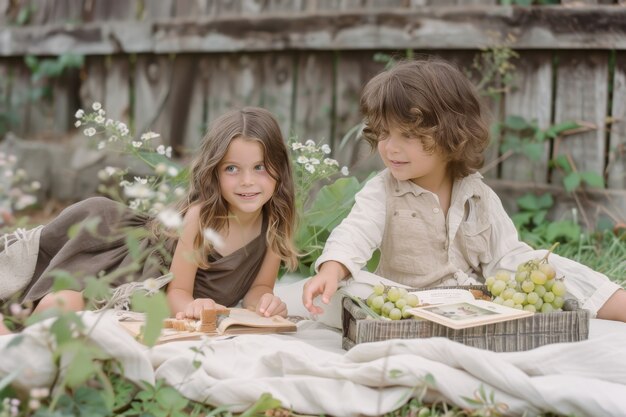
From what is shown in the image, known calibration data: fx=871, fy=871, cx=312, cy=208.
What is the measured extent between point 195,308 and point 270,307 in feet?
0.75

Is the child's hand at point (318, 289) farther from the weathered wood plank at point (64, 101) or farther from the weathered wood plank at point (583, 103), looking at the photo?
the weathered wood plank at point (64, 101)

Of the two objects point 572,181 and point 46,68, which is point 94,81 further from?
point 572,181

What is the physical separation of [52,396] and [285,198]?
3.81ft

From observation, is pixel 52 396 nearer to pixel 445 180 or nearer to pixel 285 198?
pixel 285 198

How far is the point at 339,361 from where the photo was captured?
7.20 ft

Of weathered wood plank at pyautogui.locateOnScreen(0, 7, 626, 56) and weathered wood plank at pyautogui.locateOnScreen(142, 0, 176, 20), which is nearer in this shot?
weathered wood plank at pyautogui.locateOnScreen(0, 7, 626, 56)

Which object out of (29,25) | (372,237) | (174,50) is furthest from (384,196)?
(29,25)

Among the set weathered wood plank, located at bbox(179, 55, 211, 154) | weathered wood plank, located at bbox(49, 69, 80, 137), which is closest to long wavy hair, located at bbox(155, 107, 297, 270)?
weathered wood plank, located at bbox(179, 55, 211, 154)

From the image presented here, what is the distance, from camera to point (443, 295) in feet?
8.21

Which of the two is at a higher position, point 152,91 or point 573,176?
point 152,91

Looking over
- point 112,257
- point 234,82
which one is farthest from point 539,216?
point 112,257

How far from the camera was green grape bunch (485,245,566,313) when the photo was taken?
2.39 m

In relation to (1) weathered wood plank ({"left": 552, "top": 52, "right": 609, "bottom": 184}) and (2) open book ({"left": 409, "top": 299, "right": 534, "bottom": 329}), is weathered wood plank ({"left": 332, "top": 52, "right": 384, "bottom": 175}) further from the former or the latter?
(2) open book ({"left": 409, "top": 299, "right": 534, "bottom": 329})

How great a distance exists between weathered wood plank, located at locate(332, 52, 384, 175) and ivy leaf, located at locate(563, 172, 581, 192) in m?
0.92
